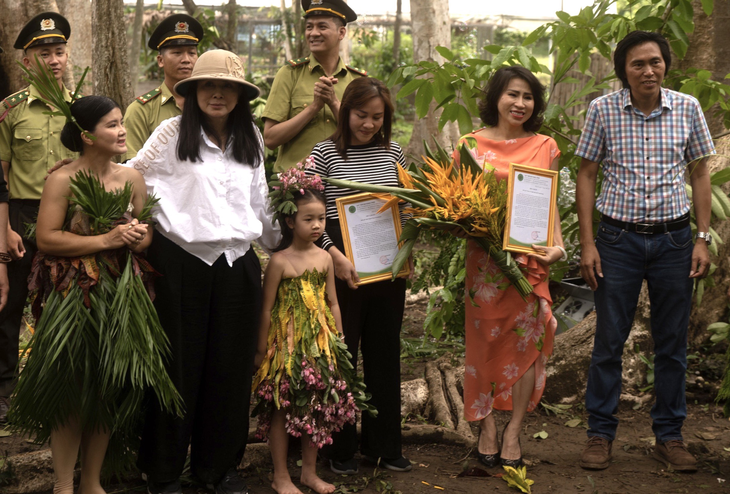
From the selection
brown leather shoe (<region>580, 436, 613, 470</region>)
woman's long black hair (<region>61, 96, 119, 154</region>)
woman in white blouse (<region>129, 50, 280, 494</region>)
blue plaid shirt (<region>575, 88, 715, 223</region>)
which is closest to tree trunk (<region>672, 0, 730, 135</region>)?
blue plaid shirt (<region>575, 88, 715, 223</region>)

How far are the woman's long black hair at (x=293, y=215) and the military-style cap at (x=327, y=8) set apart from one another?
101 centimetres

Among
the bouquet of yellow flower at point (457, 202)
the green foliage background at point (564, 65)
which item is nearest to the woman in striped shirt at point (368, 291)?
the bouquet of yellow flower at point (457, 202)

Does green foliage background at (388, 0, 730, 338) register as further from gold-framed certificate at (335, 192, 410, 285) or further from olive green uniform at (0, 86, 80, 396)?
olive green uniform at (0, 86, 80, 396)

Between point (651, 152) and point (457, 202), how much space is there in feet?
3.25

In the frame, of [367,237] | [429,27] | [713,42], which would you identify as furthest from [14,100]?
[429,27]

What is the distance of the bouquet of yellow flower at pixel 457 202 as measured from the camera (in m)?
3.38

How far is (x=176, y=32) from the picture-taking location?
4039mm

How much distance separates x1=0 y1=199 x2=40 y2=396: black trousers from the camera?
411 cm

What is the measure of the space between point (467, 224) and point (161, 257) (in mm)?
1379

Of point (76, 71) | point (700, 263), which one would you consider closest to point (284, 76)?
point (700, 263)

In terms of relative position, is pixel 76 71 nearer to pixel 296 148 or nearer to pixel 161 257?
pixel 296 148

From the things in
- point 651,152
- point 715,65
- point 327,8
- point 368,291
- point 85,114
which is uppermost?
point 327,8

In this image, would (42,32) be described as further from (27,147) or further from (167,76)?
(167,76)

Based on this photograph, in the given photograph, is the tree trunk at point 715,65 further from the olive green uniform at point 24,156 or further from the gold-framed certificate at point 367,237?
the olive green uniform at point 24,156
